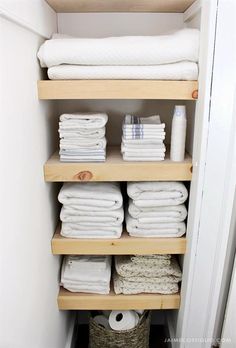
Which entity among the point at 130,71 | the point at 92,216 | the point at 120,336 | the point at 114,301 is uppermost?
the point at 130,71

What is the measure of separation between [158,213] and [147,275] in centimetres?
30

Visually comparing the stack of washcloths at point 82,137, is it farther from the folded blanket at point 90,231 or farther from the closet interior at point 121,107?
Result: the folded blanket at point 90,231

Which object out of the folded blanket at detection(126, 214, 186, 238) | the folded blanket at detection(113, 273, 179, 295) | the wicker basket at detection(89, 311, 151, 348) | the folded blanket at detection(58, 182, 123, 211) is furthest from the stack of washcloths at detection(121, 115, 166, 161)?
the wicker basket at detection(89, 311, 151, 348)

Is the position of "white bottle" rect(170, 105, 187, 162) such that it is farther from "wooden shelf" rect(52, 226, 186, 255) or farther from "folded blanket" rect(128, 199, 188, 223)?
"wooden shelf" rect(52, 226, 186, 255)

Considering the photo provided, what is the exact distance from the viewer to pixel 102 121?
39.5 inches

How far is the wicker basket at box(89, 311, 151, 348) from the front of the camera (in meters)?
1.27

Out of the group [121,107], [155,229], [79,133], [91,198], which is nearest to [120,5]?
[121,107]

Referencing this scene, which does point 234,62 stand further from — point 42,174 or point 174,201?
point 42,174

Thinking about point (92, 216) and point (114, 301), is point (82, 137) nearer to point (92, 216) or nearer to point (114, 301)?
point (92, 216)

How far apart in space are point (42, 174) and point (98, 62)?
435mm

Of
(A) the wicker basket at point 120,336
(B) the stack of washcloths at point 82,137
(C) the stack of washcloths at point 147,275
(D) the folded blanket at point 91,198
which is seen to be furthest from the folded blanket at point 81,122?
(A) the wicker basket at point 120,336

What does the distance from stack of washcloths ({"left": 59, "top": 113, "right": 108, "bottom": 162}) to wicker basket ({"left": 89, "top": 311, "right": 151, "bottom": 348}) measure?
32.2 inches

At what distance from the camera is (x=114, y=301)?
3.94ft

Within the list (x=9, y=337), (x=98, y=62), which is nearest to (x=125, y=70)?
(x=98, y=62)
